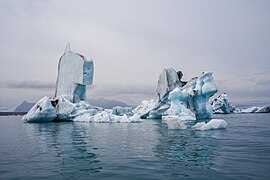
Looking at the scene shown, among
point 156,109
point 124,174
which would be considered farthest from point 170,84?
point 124,174

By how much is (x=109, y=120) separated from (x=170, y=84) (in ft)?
47.1

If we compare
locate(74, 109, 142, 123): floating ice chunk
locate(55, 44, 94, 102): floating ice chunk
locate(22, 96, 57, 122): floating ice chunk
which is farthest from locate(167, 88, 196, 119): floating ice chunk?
locate(22, 96, 57, 122): floating ice chunk

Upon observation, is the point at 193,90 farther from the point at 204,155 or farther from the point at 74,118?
the point at 204,155

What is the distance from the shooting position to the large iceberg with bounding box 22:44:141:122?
29.6 metres

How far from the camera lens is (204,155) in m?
8.01

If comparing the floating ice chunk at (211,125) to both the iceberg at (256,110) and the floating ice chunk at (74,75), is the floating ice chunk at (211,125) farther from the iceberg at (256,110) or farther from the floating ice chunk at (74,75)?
the iceberg at (256,110)

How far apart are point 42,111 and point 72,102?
6.48m

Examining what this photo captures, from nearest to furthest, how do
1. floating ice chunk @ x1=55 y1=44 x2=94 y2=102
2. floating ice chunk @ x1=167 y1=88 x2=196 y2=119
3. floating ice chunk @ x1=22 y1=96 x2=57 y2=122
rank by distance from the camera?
floating ice chunk @ x1=22 y1=96 x2=57 y2=122, floating ice chunk @ x1=167 y1=88 x2=196 y2=119, floating ice chunk @ x1=55 y1=44 x2=94 y2=102

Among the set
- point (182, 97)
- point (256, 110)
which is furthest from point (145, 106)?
point (256, 110)

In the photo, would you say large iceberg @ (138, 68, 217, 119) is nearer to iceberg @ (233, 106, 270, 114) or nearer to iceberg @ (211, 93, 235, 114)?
iceberg @ (211, 93, 235, 114)

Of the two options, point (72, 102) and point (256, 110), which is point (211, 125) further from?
point (256, 110)

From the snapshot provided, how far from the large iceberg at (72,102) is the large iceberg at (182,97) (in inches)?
175

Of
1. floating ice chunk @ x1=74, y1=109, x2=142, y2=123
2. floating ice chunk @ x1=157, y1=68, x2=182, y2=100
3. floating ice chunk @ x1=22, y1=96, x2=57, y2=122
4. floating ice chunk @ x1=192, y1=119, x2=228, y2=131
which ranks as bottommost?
floating ice chunk @ x1=192, y1=119, x2=228, y2=131

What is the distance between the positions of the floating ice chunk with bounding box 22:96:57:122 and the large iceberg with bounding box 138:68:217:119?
14.1 meters
